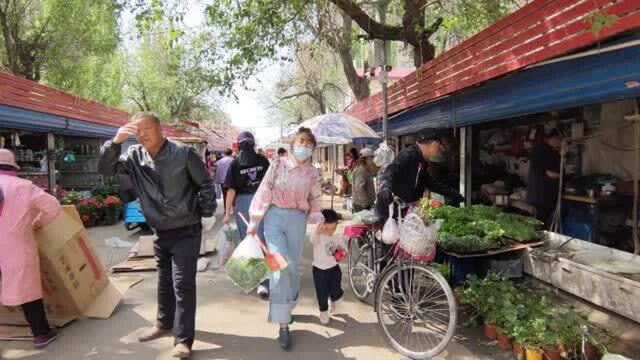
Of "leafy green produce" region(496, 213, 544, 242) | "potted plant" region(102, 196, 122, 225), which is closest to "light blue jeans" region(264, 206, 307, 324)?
"leafy green produce" region(496, 213, 544, 242)

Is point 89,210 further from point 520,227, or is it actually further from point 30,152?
point 520,227

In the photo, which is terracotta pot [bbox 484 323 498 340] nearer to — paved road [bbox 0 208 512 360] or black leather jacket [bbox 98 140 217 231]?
paved road [bbox 0 208 512 360]

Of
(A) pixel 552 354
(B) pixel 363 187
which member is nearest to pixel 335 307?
(A) pixel 552 354

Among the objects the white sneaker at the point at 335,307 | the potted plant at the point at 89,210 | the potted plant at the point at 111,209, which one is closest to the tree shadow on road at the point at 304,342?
the white sneaker at the point at 335,307

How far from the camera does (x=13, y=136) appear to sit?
10.1 metres

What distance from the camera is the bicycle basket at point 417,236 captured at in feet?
11.4

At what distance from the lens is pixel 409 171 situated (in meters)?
4.15

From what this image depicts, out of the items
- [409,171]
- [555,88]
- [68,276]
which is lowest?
[68,276]

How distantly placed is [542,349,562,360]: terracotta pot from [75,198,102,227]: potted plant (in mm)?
10122

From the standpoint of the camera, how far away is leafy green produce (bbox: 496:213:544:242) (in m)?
5.05

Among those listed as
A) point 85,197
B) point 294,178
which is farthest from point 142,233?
point 294,178

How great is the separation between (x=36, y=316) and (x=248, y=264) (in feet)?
6.25

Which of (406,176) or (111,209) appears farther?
(111,209)

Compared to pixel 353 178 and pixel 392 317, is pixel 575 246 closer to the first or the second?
pixel 392 317
